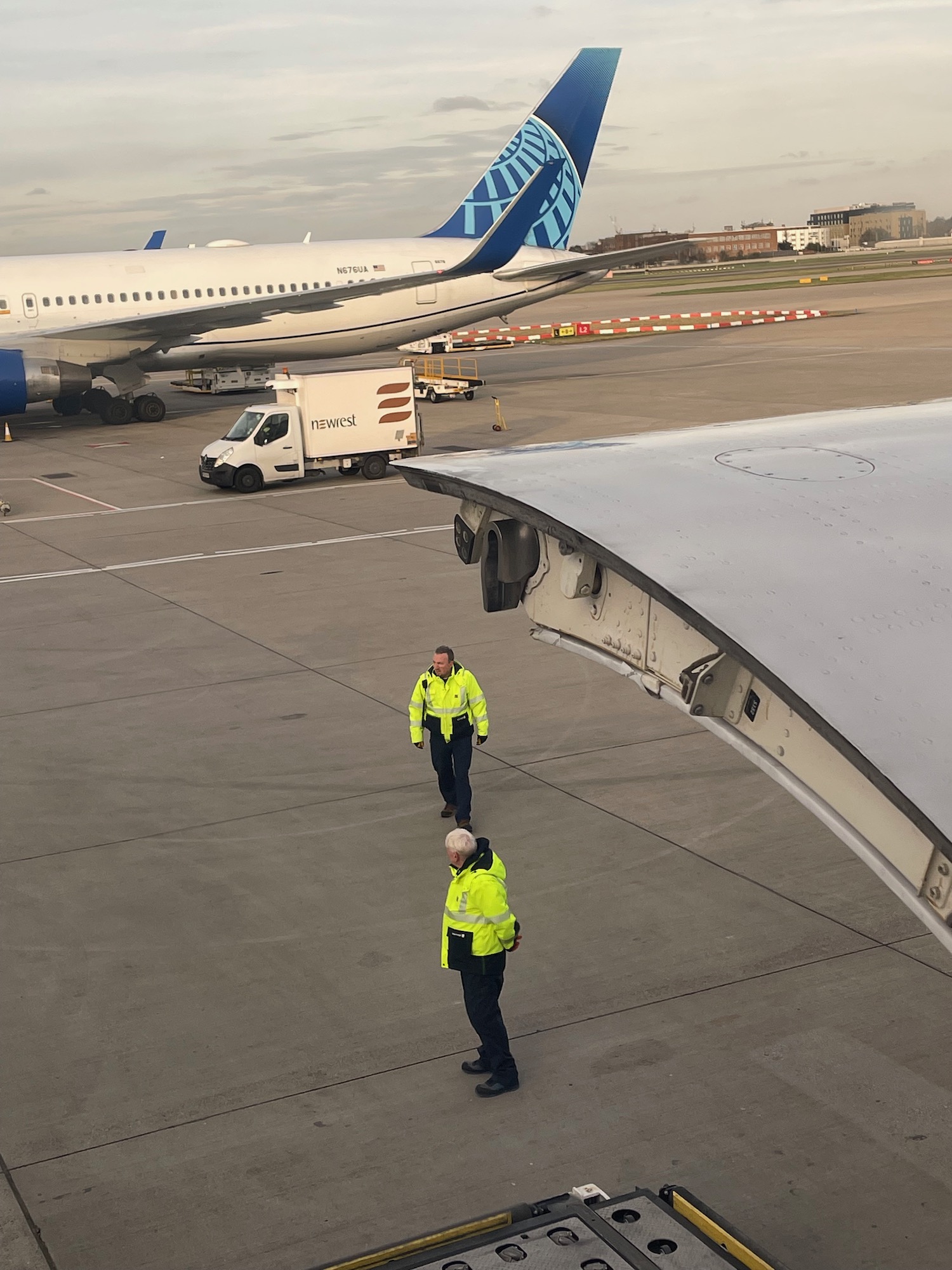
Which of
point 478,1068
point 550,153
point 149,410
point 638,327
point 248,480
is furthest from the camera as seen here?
point 638,327

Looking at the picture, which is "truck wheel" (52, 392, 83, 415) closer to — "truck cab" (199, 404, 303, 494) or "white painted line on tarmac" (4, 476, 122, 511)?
"white painted line on tarmac" (4, 476, 122, 511)

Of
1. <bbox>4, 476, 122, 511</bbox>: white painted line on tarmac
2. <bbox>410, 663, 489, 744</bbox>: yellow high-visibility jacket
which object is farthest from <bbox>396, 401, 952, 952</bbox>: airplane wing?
<bbox>4, 476, 122, 511</bbox>: white painted line on tarmac

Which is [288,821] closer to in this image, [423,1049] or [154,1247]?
[423,1049]

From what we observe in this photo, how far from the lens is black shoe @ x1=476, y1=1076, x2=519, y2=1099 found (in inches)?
315

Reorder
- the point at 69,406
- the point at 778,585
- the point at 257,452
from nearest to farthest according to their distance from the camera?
the point at 778,585 < the point at 257,452 < the point at 69,406

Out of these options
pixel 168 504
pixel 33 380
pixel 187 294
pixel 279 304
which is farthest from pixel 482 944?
pixel 187 294

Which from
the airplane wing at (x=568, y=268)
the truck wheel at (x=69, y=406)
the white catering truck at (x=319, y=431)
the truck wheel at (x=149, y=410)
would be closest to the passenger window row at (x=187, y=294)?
the truck wheel at (x=149, y=410)

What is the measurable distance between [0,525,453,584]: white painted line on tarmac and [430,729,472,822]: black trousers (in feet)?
41.3

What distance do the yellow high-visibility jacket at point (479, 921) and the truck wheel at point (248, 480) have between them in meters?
23.2

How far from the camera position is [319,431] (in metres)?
30.5

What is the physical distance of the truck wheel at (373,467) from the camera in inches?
1231

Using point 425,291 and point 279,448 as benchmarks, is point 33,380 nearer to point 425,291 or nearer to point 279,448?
point 279,448

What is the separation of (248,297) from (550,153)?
1379 cm

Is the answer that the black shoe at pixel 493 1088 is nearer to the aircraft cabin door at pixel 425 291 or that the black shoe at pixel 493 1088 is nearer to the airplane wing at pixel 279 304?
the airplane wing at pixel 279 304
